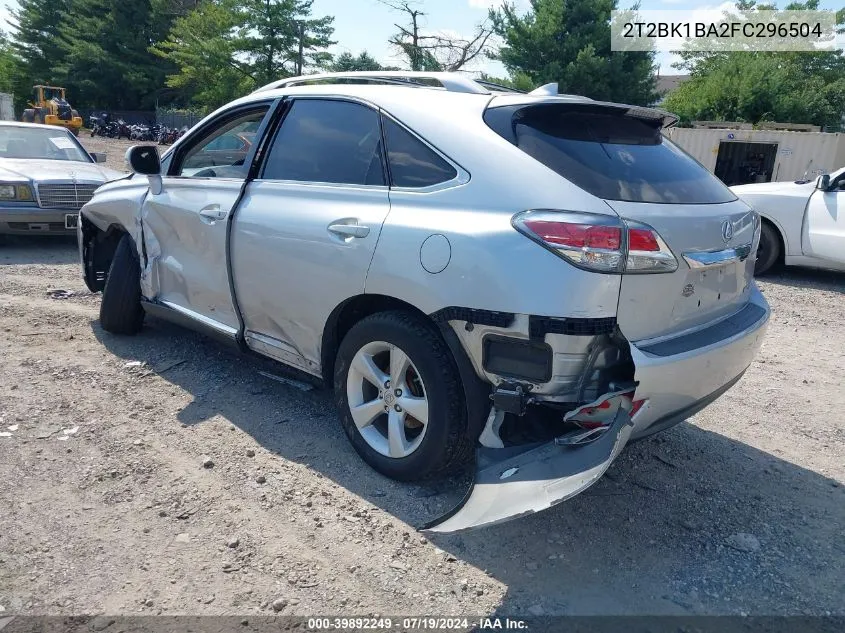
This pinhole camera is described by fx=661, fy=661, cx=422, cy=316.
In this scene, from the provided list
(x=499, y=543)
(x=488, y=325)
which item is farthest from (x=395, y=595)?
(x=488, y=325)

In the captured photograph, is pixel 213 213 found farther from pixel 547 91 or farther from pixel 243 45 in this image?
pixel 243 45

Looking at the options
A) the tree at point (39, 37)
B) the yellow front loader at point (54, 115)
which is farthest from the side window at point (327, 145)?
the tree at point (39, 37)

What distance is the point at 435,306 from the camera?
2.77 m

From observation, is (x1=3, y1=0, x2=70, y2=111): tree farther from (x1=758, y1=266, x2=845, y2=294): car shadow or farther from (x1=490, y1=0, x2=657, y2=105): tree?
(x1=758, y1=266, x2=845, y2=294): car shadow

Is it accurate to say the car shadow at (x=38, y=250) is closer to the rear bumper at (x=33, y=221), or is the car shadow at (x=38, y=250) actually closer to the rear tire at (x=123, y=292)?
the rear bumper at (x=33, y=221)

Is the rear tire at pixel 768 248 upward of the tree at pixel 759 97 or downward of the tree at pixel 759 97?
downward

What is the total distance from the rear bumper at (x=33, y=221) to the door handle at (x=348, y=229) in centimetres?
654

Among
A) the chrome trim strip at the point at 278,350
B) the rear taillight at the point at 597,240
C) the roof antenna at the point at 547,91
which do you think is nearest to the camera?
the rear taillight at the point at 597,240

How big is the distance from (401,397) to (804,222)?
23.0 ft

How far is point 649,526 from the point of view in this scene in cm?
299

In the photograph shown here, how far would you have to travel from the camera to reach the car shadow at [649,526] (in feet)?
8.39

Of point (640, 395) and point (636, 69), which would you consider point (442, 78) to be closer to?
point (640, 395)

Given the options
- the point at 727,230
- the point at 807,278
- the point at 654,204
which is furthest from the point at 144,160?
the point at 807,278

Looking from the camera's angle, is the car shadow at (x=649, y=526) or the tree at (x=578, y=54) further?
the tree at (x=578, y=54)
